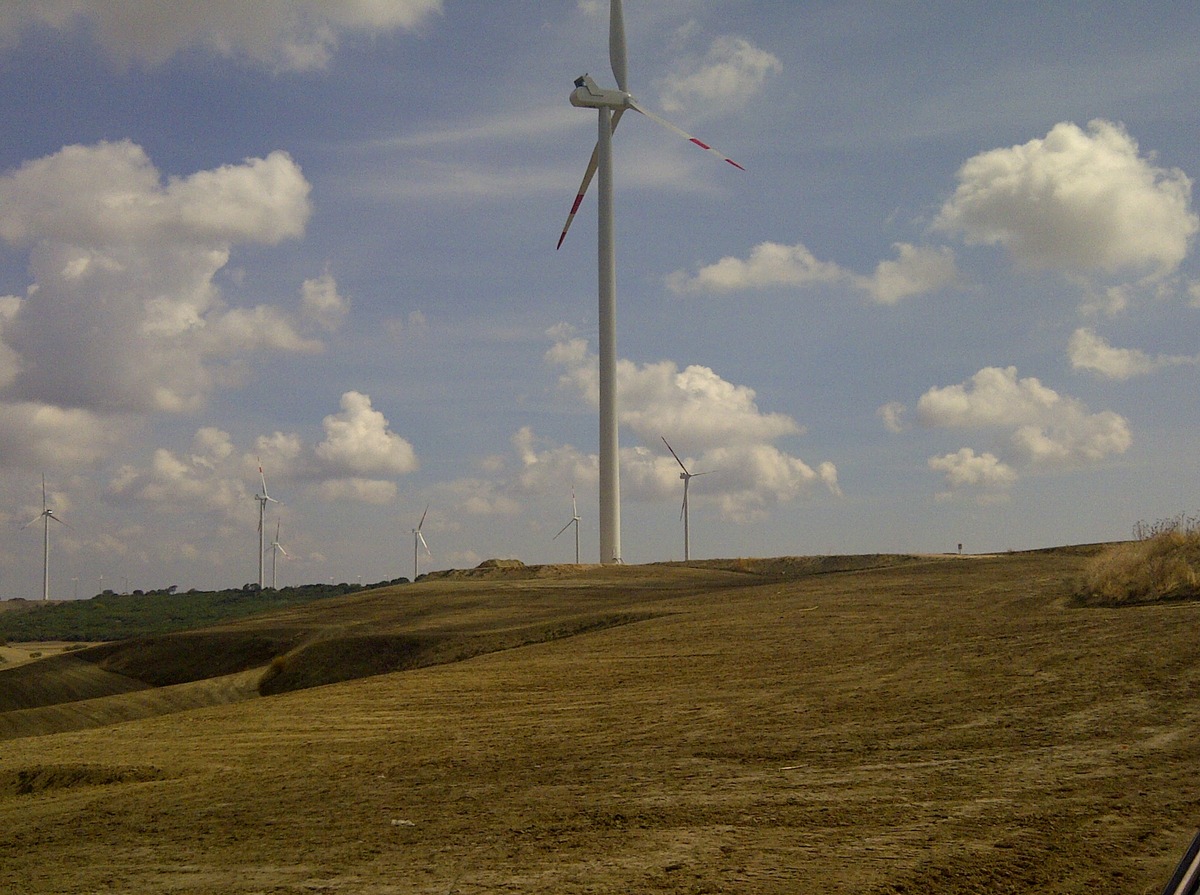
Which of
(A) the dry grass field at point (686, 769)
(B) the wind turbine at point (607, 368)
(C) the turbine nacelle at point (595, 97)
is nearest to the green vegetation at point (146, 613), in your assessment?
(B) the wind turbine at point (607, 368)

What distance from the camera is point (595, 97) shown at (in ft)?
234

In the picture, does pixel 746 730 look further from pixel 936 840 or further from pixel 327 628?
pixel 327 628

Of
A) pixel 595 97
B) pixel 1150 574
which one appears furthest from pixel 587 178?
pixel 1150 574

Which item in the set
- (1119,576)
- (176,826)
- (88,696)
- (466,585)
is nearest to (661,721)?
(176,826)

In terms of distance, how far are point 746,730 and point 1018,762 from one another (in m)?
3.85

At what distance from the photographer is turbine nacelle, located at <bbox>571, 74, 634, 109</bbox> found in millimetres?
71312

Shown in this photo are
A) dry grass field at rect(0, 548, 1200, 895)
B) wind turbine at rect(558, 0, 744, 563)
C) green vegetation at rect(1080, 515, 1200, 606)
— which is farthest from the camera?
wind turbine at rect(558, 0, 744, 563)

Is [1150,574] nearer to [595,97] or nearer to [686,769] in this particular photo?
[686,769]

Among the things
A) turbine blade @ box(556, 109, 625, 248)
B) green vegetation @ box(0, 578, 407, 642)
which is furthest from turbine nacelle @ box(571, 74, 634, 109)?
green vegetation @ box(0, 578, 407, 642)

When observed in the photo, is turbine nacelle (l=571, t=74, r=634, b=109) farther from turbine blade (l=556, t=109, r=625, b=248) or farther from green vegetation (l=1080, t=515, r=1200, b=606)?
green vegetation (l=1080, t=515, r=1200, b=606)

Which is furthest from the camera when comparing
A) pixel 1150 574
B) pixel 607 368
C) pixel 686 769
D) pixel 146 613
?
pixel 146 613

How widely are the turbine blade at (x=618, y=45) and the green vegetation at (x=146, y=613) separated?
4304 cm

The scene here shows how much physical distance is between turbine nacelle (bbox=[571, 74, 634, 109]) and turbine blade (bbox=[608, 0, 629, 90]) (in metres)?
1.93

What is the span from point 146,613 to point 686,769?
93.4m
